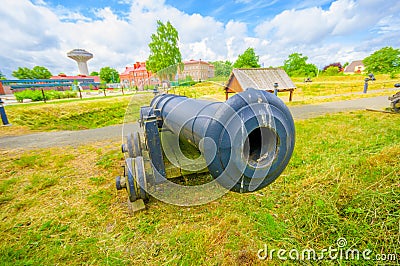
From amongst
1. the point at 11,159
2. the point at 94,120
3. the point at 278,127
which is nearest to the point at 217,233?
the point at 278,127

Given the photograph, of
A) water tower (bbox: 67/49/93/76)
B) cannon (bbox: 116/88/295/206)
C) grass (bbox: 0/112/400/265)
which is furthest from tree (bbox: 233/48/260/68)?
water tower (bbox: 67/49/93/76)

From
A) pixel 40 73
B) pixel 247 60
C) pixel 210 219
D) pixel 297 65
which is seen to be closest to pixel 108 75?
pixel 40 73

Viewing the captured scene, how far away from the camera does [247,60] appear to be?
3650cm

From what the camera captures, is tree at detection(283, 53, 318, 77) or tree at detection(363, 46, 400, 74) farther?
tree at detection(283, 53, 318, 77)

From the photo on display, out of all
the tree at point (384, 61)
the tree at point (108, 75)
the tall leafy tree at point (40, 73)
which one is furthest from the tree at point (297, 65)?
the tall leafy tree at point (40, 73)

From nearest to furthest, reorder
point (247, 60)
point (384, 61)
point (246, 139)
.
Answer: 1. point (246, 139)
2. point (247, 60)
3. point (384, 61)

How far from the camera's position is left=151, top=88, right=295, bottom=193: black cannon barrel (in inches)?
39.7

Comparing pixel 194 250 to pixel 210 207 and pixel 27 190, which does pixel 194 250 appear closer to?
pixel 210 207

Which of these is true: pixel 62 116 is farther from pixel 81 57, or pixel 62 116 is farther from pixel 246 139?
pixel 81 57

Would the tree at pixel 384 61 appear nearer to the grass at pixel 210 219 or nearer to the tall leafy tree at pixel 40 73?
the grass at pixel 210 219

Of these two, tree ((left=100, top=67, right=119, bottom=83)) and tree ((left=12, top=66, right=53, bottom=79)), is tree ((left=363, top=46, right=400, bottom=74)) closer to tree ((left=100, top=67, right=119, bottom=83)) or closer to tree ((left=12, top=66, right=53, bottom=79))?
tree ((left=100, top=67, right=119, bottom=83))

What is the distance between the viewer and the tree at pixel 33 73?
5538 cm

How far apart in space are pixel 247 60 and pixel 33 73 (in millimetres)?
61707

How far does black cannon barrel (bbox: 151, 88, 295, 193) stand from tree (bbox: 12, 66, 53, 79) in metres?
75.0
